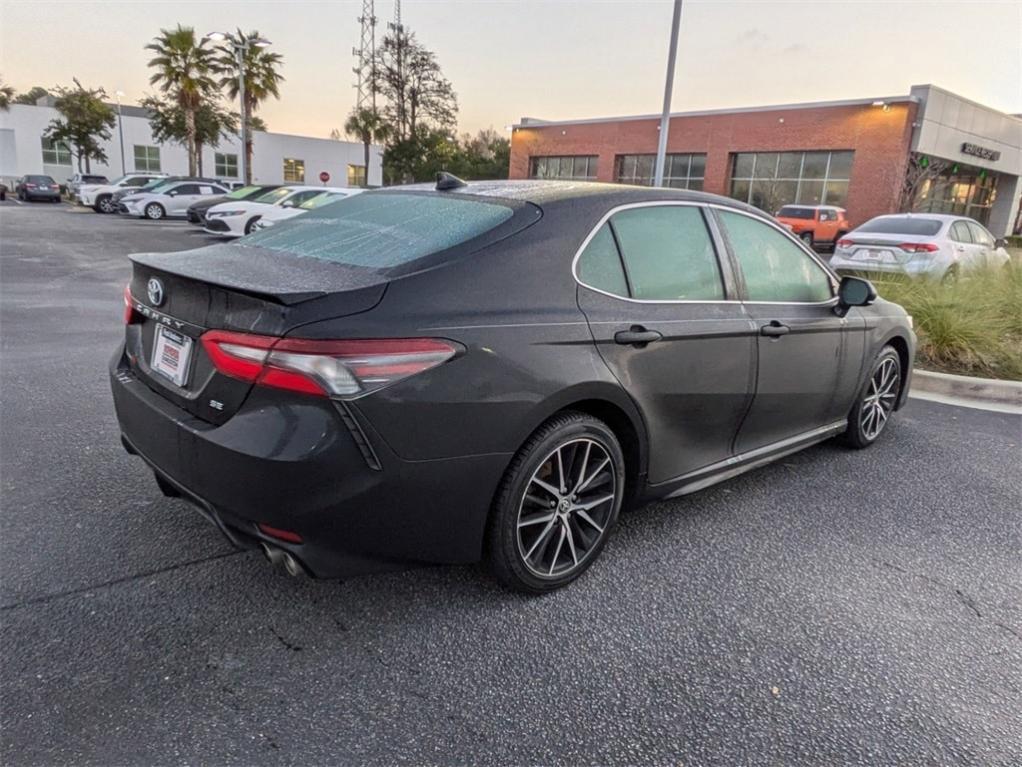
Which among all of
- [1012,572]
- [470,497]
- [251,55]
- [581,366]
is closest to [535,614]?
[470,497]

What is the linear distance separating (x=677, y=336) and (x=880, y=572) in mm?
1447

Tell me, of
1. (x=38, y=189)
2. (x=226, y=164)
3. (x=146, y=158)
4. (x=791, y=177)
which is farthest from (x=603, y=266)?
(x=146, y=158)

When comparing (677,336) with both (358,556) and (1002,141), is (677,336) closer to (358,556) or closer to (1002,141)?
(358,556)

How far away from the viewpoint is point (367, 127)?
49.6 metres

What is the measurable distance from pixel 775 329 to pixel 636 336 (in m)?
1.08

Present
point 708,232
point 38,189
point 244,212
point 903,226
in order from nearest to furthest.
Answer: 1. point 708,232
2. point 903,226
3. point 244,212
4. point 38,189

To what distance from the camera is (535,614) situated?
276 centimetres

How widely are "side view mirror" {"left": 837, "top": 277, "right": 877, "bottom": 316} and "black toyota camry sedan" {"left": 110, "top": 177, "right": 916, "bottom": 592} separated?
0.54 meters

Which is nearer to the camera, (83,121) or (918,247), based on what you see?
(918,247)

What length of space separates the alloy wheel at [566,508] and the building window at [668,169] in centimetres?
3452

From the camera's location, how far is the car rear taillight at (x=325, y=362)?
2166 mm

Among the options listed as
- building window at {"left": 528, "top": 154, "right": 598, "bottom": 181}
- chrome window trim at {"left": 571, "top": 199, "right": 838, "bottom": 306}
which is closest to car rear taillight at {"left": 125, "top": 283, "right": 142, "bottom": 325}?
chrome window trim at {"left": 571, "top": 199, "right": 838, "bottom": 306}

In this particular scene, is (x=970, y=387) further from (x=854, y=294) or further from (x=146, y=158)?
(x=146, y=158)

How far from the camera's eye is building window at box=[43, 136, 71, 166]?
5181 centimetres
